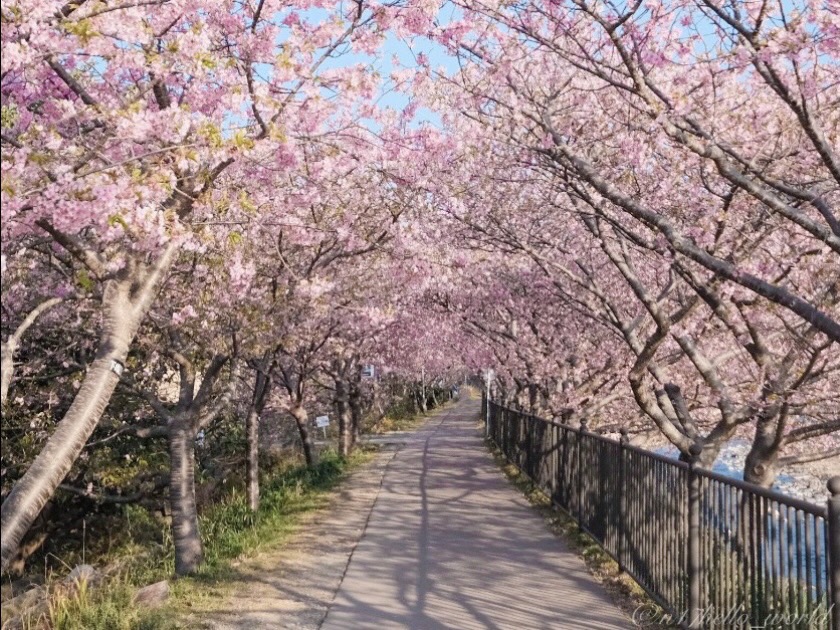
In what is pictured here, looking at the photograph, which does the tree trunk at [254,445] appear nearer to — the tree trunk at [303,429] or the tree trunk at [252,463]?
the tree trunk at [252,463]

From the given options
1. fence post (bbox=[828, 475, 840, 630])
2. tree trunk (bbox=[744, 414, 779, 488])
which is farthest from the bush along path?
tree trunk (bbox=[744, 414, 779, 488])

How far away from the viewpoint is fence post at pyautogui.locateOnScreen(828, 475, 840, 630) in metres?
4.52

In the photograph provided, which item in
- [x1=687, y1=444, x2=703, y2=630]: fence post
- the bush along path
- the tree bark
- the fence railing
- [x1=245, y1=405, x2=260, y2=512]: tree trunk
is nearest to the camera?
the fence railing

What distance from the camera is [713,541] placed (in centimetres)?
644

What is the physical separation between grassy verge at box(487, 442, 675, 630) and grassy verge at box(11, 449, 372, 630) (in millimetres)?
3754

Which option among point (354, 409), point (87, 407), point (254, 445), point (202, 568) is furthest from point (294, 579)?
point (354, 409)

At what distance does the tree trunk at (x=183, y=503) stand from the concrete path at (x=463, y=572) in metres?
1.87

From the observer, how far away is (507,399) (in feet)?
99.6

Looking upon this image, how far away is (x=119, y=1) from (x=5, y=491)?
869 centimetres

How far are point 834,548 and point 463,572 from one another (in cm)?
521

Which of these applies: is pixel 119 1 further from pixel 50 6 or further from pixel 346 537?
pixel 346 537

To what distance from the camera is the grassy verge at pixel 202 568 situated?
704cm

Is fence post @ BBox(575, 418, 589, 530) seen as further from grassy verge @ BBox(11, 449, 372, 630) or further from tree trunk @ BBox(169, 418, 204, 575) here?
tree trunk @ BBox(169, 418, 204, 575)

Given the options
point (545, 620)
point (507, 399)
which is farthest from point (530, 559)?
point (507, 399)
